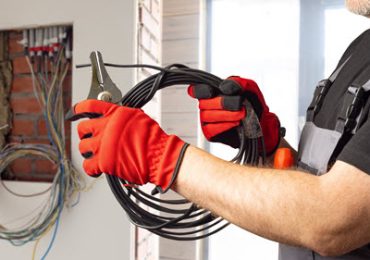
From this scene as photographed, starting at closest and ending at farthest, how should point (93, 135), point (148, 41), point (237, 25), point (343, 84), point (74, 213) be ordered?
1. point (93, 135)
2. point (343, 84)
3. point (74, 213)
4. point (148, 41)
5. point (237, 25)

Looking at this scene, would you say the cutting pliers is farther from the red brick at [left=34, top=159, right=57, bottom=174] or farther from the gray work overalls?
the red brick at [left=34, top=159, right=57, bottom=174]

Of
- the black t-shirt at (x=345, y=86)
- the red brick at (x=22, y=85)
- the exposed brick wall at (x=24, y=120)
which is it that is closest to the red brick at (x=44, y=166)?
the exposed brick wall at (x=24, y=120)

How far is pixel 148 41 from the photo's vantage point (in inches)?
58.5

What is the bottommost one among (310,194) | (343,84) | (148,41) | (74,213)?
(74,213)

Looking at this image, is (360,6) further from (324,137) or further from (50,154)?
(50,154)

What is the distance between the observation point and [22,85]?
5.00 ft

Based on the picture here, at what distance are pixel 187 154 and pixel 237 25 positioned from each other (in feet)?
4.98

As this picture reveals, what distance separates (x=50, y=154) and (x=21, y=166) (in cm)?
24

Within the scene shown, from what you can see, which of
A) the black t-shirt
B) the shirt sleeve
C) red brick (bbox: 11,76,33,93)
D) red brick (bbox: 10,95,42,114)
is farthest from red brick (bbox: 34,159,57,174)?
the shirt sleeve

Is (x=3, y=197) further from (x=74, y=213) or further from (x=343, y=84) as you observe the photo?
(x=343, y=84)

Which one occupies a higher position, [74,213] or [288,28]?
[288,28]

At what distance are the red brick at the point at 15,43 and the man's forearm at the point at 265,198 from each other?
128 cm

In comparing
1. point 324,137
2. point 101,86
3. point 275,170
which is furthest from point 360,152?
point 101,86

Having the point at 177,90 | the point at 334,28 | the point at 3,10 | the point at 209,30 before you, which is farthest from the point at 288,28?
the point at 3,10
